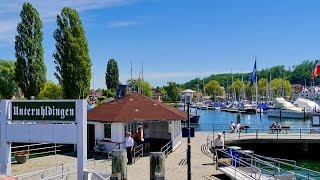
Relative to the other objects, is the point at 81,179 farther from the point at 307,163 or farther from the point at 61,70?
the point at 61,70

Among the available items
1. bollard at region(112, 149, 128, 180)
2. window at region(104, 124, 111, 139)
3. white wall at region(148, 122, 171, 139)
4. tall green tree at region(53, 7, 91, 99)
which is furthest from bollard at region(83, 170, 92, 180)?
tall green tree at region(53, 7, 91, 99)

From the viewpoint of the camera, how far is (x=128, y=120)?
2806 cm

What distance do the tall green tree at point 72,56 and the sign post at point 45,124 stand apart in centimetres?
4169

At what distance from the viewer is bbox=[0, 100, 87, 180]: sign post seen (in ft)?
53.1

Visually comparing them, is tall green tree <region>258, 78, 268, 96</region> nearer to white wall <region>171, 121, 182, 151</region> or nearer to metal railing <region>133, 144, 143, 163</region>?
white wall <region>171, 121, 182, 151</region>

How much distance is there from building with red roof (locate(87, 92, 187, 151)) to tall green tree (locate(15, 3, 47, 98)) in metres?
30.9

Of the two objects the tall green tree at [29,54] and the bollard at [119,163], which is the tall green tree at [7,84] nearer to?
the tall green tree at [29,54]

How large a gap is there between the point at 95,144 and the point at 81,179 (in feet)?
42.8

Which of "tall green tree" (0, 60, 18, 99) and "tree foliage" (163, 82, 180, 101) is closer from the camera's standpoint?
"tall green tree" (0, 60, 18, 99)

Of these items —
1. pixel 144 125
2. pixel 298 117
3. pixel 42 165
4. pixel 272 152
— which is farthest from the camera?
pixel 298 117

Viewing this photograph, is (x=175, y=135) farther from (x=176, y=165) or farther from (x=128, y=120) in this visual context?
(x=176, y=165)

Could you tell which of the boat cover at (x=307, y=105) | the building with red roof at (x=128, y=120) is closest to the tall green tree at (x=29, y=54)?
the building with red roof at (x=128, y=120)

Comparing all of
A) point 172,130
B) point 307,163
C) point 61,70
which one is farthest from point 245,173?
point 61,70

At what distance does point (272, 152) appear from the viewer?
39.2 metres
